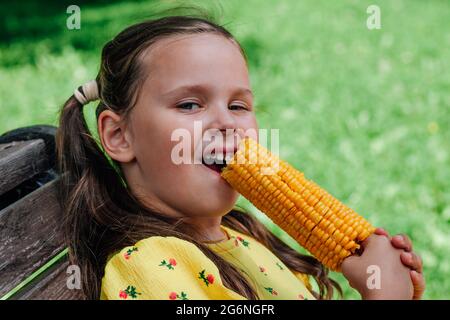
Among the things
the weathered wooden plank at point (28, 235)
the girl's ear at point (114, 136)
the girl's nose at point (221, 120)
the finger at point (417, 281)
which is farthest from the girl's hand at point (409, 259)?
the weathered wooden plank at point (28, 235)

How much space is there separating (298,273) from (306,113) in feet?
8.46

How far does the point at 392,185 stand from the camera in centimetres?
371

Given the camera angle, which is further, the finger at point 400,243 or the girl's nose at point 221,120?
the girl's nose at point 221,120

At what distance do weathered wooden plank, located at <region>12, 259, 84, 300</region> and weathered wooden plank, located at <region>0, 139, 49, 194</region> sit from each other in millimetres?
251

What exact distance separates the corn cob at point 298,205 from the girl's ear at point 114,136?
295 millimetres

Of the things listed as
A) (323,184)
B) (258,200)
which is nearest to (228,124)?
(258,200)

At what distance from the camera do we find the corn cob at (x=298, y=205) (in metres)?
1.75

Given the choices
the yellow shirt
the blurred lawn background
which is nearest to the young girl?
the yellow shirt

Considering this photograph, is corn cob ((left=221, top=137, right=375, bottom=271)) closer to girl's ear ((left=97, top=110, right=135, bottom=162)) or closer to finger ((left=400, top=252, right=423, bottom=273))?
finger ((left=400, top=252, right=423, bottom=273))

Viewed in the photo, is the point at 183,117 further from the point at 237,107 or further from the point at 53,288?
the point at 53,288

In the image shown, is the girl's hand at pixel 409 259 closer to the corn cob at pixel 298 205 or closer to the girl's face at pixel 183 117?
the corn cob at pixel 298 205

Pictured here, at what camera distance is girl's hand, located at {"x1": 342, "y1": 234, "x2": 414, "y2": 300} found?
63.1 inches

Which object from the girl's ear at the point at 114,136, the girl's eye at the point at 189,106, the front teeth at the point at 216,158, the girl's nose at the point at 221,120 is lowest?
the front teeth at the point at 216,158

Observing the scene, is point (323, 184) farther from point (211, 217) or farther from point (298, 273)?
point (211, 217)
